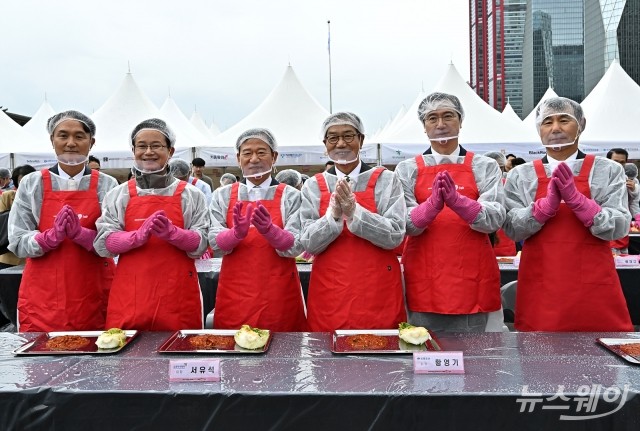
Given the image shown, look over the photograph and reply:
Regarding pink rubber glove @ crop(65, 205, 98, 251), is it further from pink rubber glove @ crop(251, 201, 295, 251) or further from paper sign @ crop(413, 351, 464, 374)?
paper sign @ crop(413, 351, 464, 374)

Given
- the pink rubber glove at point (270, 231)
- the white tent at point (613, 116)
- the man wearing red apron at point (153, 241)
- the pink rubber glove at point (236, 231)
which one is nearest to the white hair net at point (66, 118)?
the man wearing red apron at point (153, 241)

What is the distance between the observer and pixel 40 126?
49.6ft

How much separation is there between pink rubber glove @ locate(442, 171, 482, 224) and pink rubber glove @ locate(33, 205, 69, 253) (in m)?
1.94

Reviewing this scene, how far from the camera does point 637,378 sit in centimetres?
167

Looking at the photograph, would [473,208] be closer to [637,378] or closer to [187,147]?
[637,378]

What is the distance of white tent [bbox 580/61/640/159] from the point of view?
35.8 ft

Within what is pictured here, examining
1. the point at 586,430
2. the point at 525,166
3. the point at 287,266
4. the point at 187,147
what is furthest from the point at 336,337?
the point at 187,147

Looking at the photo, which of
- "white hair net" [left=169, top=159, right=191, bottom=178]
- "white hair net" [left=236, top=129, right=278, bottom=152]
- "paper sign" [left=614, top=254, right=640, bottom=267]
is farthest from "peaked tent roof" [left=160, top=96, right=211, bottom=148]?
"paper sign" [left=614, top=254, right=640, bottom=267]

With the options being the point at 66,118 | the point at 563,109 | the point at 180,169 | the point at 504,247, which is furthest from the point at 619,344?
the point at 180,169

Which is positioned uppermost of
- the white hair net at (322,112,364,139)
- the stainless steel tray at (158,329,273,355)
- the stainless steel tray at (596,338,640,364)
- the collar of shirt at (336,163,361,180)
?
the white hair net at (322,112,364,139)

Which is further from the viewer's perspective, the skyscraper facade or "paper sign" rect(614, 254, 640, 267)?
the skyscraper facade

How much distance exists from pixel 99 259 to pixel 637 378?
266 cm

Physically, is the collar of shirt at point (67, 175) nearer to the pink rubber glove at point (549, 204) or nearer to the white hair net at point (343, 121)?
the white hair net at point (343, 121)

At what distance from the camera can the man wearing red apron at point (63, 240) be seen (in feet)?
8.63
